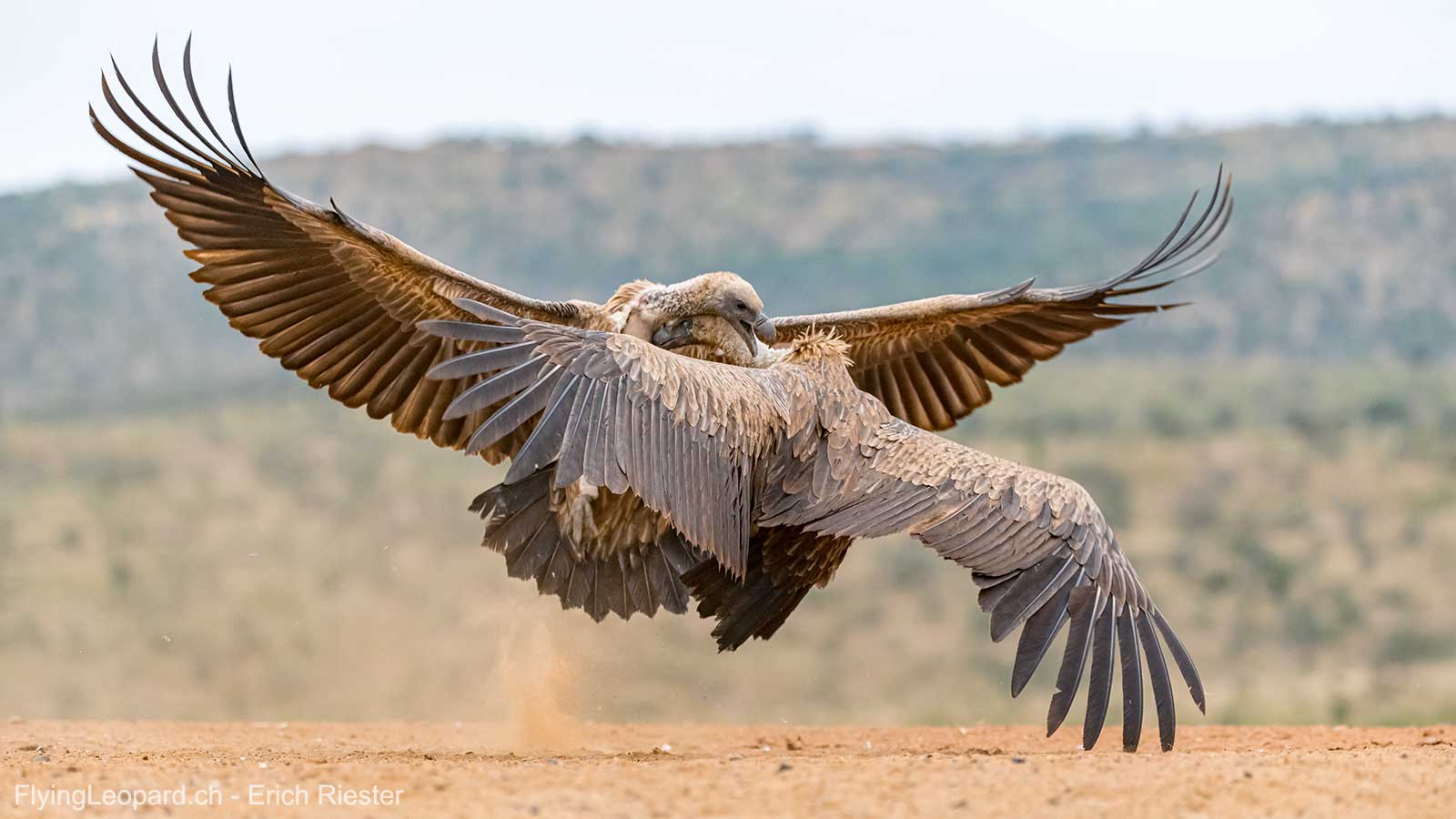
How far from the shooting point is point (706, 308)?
371 inches

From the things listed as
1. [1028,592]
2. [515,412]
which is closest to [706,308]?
[515,412]

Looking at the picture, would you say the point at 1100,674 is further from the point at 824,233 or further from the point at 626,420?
the point at 824,233

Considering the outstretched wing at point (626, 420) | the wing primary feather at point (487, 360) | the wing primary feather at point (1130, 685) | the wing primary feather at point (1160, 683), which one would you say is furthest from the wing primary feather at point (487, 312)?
the wing primary feather at point (1160, 683)

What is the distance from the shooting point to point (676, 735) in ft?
36.4

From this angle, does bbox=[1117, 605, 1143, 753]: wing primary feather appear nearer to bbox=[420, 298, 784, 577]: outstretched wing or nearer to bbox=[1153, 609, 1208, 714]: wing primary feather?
bbox=[1153, 609, 1208, 714]: wing primary feather

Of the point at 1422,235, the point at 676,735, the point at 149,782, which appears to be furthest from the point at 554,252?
the point at 149,782

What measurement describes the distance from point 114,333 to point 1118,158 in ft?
107

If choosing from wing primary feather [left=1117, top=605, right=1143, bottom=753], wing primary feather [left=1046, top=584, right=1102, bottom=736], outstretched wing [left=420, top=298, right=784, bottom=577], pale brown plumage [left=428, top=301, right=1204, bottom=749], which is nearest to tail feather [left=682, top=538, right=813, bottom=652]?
A: pale brown plumage [left=428, top=301, right=1204, bottom=749]

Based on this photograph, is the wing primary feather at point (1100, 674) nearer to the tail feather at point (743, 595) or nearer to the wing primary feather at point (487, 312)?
the tail feather at point (743, 595)

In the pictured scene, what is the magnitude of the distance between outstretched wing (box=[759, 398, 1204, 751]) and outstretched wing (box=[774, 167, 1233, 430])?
1.93 metres

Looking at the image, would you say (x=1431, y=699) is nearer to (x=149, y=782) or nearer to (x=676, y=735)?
(x=676, y=735)

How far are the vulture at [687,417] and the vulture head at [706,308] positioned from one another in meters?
0.02

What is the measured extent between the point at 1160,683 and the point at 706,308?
3280 millimetres

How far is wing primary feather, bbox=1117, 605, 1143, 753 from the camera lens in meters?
7.80
